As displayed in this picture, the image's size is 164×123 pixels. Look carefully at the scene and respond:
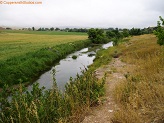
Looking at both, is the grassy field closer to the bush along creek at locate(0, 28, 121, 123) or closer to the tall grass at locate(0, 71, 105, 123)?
the bush along creek at locate(0, 28, 121, 123)

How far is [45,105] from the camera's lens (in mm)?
5293

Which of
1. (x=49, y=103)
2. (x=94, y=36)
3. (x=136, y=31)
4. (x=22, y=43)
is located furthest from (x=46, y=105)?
(x=136, y=31)

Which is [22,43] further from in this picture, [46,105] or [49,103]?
[46,105]

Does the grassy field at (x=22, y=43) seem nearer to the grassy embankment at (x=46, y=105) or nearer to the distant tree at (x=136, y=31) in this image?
the grassy embankment at (x=46, y=105)

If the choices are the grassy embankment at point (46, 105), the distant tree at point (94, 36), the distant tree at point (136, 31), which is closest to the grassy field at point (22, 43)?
the distant tree at point (94, 36)

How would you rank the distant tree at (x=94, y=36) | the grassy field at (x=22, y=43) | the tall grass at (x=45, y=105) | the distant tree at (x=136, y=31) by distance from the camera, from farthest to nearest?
the distant tree at (x=136, y=31) → the distant tree at (x=94, y=36) → the grassy field at (x=22, y=43) → the tall grass at (x=45, y=105)

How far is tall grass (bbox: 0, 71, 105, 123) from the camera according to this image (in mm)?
4887

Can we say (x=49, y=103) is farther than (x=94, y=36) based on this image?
No

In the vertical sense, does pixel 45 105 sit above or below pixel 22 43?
above

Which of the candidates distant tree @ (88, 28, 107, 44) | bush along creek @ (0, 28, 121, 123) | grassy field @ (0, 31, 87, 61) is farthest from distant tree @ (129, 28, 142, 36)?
bush along creek @ (0, 28, 121, 123)

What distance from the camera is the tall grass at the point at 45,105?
16.0 ft

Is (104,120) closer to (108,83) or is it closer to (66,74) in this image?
(108,83)

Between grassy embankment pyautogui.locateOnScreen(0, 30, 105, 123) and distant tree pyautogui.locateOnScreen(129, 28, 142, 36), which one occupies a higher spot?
distant tree pyautogui.locateOnScreen(129, 28, 142, 36)

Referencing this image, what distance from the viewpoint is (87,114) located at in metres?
5.89
